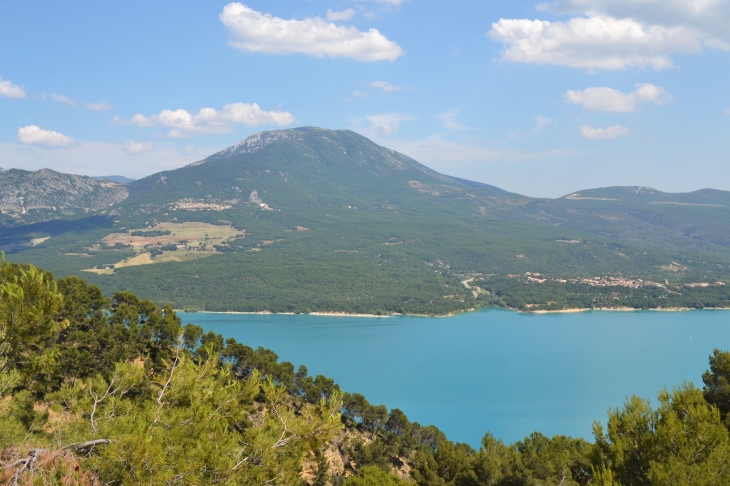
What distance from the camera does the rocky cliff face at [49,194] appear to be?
106 meters

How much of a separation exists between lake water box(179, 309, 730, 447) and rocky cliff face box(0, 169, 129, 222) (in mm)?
72761

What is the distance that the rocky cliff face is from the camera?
347ft

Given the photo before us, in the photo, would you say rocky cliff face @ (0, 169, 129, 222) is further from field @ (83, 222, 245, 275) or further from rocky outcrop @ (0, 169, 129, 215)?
field @ (83, 222, 245, 275)

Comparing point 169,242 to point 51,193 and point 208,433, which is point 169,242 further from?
point 208,433

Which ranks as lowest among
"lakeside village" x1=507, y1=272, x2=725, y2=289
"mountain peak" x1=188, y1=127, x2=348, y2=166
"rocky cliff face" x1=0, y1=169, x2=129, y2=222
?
"lakeside village" x1=507, y1=272, x2=725, y2=289

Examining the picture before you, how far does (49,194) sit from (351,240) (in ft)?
219

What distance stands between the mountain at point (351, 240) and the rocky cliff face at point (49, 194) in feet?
27.1

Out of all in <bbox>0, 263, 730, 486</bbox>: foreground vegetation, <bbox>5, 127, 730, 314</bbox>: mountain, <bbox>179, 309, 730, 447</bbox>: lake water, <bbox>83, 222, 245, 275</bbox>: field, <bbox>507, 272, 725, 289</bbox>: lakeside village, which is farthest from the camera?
<bbox>83, 222, 245, 275</bbox>: field

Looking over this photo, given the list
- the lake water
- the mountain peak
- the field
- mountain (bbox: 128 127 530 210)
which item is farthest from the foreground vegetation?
the mountain peak

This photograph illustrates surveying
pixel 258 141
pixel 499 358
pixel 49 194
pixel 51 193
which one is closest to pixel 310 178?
pixel 258 141

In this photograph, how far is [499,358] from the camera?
37.8 metres

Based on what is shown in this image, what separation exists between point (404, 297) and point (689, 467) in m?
54.1

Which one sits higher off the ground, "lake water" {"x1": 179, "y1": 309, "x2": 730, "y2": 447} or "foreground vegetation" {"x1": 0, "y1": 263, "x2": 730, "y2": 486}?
"foreground vegetation" {"x1": 0, "y1": 263, "x2": 730, "y2": 486}

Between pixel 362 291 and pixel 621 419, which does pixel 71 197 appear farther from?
pixel 621 419
